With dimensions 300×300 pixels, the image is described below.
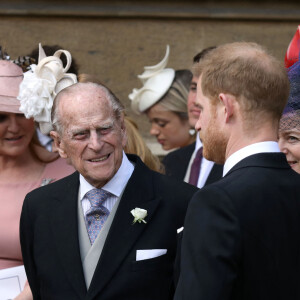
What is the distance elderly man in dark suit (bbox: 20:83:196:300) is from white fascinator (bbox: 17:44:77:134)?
553 mm

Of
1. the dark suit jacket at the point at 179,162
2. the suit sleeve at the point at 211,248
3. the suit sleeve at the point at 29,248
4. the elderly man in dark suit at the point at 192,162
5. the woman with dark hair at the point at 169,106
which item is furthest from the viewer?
the woman with dark hair at the point at 169,106

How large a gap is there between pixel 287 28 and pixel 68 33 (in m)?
2.03

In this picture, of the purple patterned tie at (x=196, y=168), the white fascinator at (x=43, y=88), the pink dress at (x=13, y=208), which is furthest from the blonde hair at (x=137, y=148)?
the purple patterned tie at (x=196, y=168)

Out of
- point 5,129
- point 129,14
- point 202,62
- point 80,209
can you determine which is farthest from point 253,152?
point 129,14

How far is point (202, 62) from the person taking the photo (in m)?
2.41

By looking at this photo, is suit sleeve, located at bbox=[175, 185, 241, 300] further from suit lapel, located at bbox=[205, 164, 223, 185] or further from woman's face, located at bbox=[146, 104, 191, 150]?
woman's face, located at bbox=[146, 104, 191, 150]

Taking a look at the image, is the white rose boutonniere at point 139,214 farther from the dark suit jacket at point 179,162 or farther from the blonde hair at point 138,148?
the dark suit jacket at point 179,162

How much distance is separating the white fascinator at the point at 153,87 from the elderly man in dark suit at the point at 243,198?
320 cm

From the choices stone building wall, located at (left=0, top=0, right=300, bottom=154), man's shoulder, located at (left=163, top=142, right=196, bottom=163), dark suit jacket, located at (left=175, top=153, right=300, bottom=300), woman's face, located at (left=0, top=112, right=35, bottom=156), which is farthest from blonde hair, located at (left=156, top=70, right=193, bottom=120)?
dark suit jacket, located at (left=175, top=153, right=300, bottom=300)

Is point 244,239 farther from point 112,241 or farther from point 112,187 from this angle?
point 112,187

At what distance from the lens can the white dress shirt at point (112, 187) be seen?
120 inches

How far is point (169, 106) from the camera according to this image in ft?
18.3

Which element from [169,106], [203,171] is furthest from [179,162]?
[169,106]

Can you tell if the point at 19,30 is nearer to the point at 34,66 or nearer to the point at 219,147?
the point at 34,66
